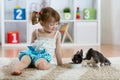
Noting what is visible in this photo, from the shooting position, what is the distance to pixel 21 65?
4.72 feet

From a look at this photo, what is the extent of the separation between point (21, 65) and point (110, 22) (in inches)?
79.6

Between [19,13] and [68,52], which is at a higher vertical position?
[19,13]

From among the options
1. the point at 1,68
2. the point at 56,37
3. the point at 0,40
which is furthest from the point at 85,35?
the point at 1,68

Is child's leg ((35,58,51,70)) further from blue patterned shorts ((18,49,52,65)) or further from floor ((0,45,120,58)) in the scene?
floor ((0,45,120,58))

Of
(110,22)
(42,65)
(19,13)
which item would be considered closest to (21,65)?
(42,65)

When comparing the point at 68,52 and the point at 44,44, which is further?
the point at 68,52

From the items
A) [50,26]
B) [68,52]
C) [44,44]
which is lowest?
[68,52]

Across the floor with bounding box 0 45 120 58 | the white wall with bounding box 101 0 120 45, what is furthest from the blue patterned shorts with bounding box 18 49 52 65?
the white wall with bounding box 101 0 120 45

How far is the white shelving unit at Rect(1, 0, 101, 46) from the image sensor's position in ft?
9.96

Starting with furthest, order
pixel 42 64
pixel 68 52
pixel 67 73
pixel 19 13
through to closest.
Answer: pixel 19 13, pixel 68 52, pixel 42 64, pixel 67 73

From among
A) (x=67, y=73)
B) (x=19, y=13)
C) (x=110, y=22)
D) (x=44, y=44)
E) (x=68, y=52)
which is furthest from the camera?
(x=110, y=22)

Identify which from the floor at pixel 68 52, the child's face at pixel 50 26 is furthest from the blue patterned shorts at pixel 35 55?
the floor at pixel 68 52

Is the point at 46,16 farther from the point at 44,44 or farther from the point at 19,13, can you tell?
the point at 19,13

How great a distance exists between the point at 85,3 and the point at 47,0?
0.46 meters
